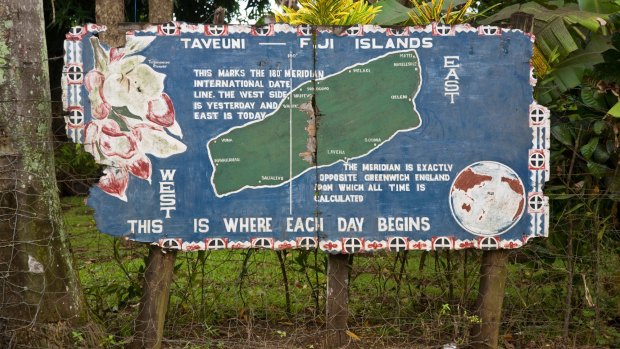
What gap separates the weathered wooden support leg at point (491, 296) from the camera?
5.08 m

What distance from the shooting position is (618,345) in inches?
213

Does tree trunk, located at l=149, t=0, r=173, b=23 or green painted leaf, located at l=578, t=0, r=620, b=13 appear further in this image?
tree trunk, located at l=149, t=0, r=173, b=23

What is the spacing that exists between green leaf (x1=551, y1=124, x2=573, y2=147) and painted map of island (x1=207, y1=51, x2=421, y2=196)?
1.27 metres

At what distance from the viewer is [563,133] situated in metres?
5.52

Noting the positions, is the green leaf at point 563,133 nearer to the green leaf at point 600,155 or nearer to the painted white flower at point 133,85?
the green leaf at point 600,155

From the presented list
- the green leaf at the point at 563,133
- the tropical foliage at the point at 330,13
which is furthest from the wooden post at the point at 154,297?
the green leaf at the point at 563,133

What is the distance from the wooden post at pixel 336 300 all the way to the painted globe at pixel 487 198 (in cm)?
85

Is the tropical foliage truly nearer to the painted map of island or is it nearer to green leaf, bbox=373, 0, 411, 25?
the painted map of island

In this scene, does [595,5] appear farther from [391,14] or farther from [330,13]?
[330,13]

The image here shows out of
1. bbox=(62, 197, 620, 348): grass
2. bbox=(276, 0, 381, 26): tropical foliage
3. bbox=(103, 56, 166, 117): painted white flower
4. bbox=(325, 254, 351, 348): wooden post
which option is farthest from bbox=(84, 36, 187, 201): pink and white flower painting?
bbox=(325, 254, 351, 348): wooden post

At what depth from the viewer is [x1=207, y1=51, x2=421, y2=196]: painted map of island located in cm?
482

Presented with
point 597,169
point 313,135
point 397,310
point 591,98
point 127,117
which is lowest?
point 397,310

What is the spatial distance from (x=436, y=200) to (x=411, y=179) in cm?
22

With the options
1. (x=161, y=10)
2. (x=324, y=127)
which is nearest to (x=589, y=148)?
(x=324, y=127)
